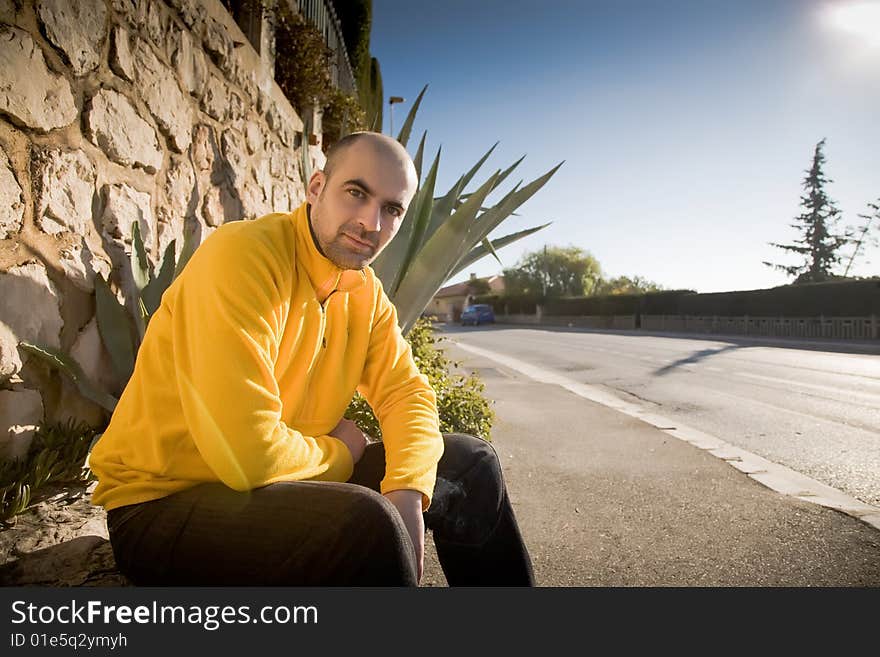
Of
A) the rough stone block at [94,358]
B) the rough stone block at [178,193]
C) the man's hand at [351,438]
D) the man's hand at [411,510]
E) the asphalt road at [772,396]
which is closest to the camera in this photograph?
the man's hand at [411,510]

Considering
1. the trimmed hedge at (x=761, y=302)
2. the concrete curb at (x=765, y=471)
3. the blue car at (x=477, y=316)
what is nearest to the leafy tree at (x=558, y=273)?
the blue car at (x=477, y=316)

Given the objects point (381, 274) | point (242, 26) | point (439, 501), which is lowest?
point (439, 501)

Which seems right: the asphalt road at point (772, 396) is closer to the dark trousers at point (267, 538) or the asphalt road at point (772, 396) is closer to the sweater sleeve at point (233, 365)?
the dark trousers at point (267, 538)

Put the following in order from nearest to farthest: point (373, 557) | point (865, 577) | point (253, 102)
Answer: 1. point (373, 557)
2. point (865, 577)
3. point (253, 102)

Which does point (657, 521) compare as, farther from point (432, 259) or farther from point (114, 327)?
point (114, 327)

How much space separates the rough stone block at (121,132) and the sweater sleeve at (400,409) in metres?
1.38

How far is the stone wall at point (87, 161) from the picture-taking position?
1693 mm

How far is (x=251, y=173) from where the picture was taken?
3.79m

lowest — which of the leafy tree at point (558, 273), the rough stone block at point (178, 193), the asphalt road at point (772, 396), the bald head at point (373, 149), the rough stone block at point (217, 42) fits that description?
the asphalt road at point (772, 396)

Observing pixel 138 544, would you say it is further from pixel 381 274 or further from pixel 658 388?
pixel 658 388

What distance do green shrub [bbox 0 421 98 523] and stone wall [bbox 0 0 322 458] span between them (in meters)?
0.05

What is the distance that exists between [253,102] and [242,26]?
0.69 meters

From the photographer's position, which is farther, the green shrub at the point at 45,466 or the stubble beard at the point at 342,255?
the green shrub at the point at 45,466

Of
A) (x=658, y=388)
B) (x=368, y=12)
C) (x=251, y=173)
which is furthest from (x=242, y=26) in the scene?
(x=658, y=388)
